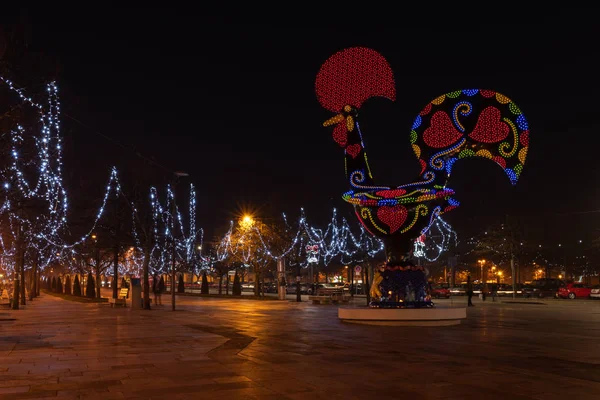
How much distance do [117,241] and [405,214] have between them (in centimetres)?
2587

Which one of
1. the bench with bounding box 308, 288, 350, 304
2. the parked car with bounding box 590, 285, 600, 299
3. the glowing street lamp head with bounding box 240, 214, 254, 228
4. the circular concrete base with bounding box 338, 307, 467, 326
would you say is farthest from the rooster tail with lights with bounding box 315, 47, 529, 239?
the parked car with bounding box 590, 285, 600, 299

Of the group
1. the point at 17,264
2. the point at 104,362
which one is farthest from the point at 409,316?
the point at 17,264

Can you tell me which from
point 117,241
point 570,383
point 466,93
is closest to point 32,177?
point 117,241

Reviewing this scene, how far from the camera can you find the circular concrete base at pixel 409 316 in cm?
2241

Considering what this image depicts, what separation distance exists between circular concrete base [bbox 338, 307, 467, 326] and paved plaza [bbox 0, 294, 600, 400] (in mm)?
941

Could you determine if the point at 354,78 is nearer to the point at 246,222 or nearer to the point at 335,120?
the point at 335,120

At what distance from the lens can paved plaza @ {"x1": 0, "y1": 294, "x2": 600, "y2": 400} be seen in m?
9.78

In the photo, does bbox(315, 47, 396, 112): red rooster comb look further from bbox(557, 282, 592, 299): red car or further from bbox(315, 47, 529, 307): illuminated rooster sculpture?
bbox(557, 282, 592, 299): red car

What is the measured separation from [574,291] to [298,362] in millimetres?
43938

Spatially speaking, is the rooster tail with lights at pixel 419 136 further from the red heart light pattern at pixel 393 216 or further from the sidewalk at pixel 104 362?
the sidewalk at pixel 104 362

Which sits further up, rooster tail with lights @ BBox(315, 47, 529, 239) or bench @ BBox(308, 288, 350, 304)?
rooster tail with lights @ BBox(315, 47, 529, 239)

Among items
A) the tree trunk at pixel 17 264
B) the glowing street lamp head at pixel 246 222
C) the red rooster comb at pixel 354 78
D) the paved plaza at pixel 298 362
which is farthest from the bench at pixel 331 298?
the red rooster comb at pixel 354 78

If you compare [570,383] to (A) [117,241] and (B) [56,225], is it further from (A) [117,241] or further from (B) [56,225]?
(A) [117,241]

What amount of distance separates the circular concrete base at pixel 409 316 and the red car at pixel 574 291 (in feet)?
104
